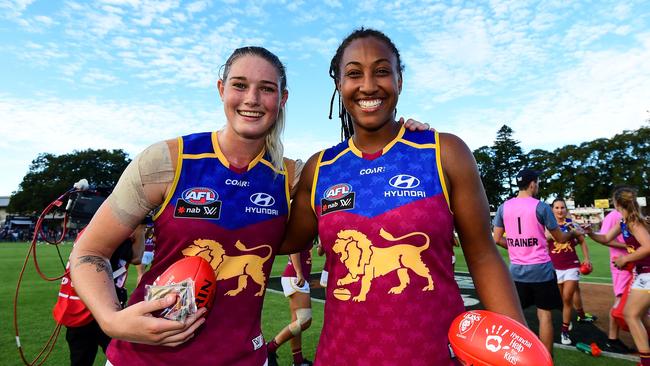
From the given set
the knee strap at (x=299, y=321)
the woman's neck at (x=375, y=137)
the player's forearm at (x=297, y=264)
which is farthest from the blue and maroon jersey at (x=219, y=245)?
the player's forearm at (x=297, y=264)

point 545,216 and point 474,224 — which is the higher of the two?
point 474,224

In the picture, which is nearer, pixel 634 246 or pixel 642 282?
pixel 642 282

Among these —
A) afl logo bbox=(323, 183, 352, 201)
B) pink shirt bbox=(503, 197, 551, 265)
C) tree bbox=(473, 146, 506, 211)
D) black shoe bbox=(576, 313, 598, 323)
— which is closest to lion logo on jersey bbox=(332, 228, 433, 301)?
afl logo bbox=(323, 183, 352, 201)

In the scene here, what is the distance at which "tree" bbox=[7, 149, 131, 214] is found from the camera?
68.1 meters

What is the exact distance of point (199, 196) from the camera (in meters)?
2.54

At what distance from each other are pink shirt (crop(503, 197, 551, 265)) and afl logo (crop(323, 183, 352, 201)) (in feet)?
18.0

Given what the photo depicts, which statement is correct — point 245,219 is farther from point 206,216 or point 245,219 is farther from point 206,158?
point 206,158

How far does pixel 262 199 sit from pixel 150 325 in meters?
1.06

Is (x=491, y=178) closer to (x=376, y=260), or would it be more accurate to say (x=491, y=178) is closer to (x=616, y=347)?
(x=616, y=347)

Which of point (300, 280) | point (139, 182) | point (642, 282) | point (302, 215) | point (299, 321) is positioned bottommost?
point (299, 321)

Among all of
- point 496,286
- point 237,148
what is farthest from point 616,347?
point 237,148

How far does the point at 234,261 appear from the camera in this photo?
257cm

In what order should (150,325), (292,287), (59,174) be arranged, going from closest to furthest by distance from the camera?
(150,325), (292,287), (59,174)

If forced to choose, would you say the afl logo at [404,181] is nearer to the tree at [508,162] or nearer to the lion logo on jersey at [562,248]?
the lion logo on jersey at [562,248]
